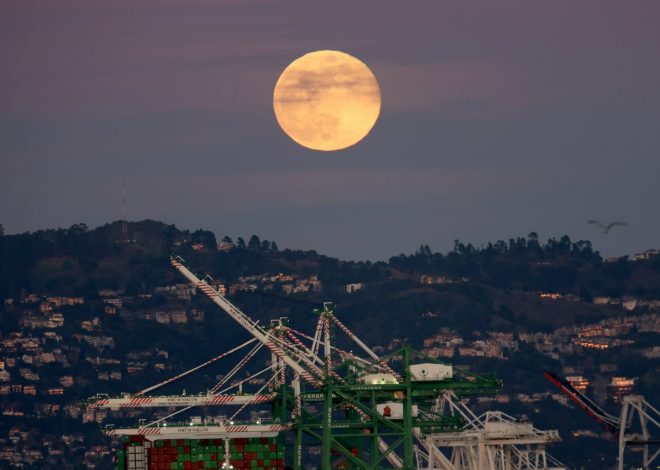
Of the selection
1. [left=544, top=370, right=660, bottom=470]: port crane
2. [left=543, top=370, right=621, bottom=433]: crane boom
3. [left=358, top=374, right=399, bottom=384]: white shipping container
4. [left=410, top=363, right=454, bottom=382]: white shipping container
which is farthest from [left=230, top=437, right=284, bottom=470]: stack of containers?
[left=543, top=370, right=621, bottom=433]: crane boom

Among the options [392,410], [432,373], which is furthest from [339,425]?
[432,373]

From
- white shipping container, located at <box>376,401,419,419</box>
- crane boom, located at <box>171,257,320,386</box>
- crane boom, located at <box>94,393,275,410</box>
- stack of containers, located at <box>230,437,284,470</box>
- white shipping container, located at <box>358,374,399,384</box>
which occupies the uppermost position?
crane boom, located at <box>171,257,320,386</box>

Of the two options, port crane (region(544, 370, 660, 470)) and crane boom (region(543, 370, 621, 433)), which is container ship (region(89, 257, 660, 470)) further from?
crane boom (region(543, 370, 621, 433))

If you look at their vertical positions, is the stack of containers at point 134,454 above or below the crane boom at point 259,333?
below

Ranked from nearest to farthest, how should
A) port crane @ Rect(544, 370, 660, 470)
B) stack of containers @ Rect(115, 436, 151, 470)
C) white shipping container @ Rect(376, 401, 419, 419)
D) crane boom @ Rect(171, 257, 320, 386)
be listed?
white shipping container @ Rect(376, 401, 419, 419), crane boom @ Rect(171, 257, 320, 386), stack of containers @ Rect(115, 436, 151, 470), port crane @ Rect(544, 370, 660, 470)

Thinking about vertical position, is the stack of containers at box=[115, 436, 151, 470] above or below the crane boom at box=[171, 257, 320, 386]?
below

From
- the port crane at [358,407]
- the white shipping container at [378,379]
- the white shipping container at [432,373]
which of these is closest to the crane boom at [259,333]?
the port crane at [358,407]

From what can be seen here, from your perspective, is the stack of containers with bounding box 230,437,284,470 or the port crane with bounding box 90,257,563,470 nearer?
the port crane with bounding box 90,257,563,470

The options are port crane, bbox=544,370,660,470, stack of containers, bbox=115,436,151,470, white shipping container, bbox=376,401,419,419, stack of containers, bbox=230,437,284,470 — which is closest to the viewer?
white shipping container, bbox=376,401,419,419

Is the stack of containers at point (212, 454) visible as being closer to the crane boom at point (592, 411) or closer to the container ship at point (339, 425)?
the container ship at point (339, 425)
